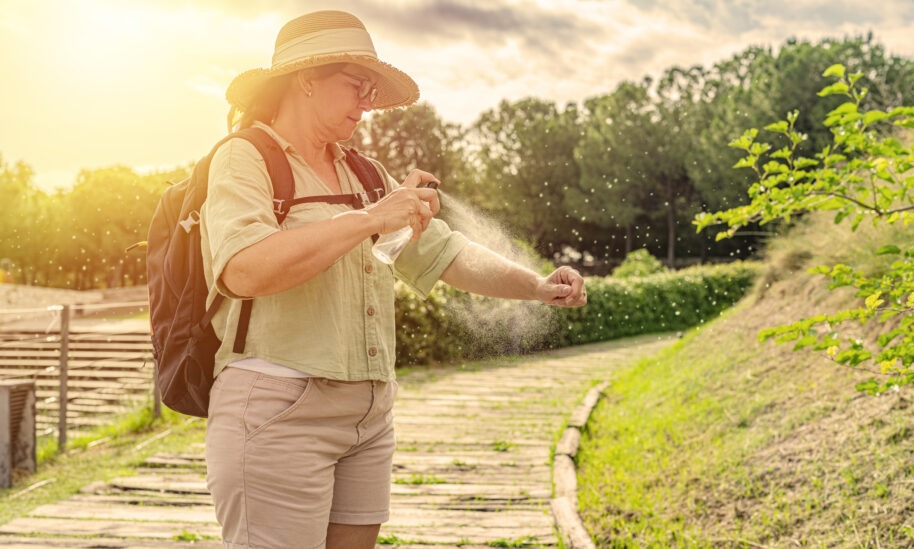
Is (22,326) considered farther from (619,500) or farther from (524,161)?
(524,161)

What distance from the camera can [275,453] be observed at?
6.27 ft

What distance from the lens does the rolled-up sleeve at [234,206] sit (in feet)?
5.87

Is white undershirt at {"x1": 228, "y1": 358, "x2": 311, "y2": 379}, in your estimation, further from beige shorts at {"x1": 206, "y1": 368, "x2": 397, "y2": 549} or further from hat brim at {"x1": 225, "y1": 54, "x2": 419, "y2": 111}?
hat brim at {"x1": 225, "y1": 54, "x2": 419, "y2": 111}

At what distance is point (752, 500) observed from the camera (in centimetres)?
448

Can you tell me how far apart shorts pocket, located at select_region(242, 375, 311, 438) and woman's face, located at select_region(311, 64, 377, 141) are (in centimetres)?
61

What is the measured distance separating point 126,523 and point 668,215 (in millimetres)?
38573

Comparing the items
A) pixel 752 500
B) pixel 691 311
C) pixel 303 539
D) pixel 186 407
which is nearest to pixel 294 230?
pixel 186 407

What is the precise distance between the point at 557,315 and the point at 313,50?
44.0ft

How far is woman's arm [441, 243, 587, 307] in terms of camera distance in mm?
2254

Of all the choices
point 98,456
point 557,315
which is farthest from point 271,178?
point 557,315

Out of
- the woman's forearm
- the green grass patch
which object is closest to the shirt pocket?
the woman's forearm

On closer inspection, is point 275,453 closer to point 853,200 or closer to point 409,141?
point 853,200

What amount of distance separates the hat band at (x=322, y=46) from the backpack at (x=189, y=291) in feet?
0.63

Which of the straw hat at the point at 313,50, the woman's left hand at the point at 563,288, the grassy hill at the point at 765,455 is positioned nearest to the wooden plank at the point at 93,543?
the grassy hill at the point at 765,455
